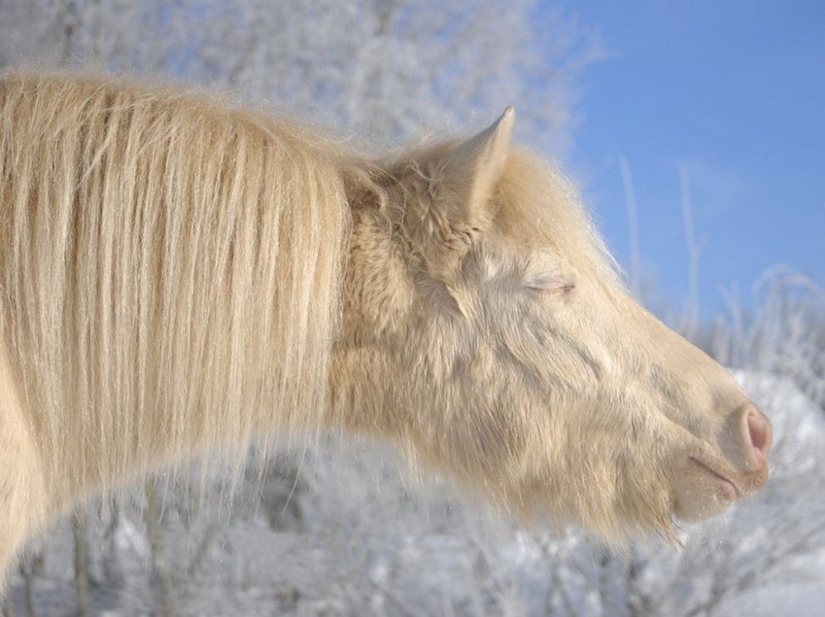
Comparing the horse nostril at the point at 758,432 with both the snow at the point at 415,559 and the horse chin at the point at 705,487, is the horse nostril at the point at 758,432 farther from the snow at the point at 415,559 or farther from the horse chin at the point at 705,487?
the snow at the point at 415,559

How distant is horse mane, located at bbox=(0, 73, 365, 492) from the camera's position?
3.84 feet

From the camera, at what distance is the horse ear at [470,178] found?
128 cm

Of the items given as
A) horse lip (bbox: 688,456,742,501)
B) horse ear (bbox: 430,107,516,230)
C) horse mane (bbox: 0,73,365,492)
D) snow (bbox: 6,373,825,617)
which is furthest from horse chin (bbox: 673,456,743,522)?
snow (bbox: 6,373,825,617)

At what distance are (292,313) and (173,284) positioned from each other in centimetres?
21

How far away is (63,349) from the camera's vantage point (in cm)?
118

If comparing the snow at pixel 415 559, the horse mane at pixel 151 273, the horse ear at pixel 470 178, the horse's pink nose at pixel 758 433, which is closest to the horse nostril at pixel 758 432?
A: the horse's pink nose at pixel 758 433

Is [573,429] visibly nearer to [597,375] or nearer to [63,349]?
[597,375]

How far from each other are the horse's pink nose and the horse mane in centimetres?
83

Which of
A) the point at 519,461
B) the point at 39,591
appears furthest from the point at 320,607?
the point at 519,461

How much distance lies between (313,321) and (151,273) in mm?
291

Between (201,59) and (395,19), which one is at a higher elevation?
(395,19)

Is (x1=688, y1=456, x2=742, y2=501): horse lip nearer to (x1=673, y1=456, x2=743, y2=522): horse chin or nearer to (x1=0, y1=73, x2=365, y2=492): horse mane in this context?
(x1=673, y1=456, x2=743, y2=522): horse chin

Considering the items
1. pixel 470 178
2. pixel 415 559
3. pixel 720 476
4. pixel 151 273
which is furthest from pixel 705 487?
pixel 415 559

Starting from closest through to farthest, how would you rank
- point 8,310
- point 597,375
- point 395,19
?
1. point 8,310
2. point 597,375
3. point 395,19
